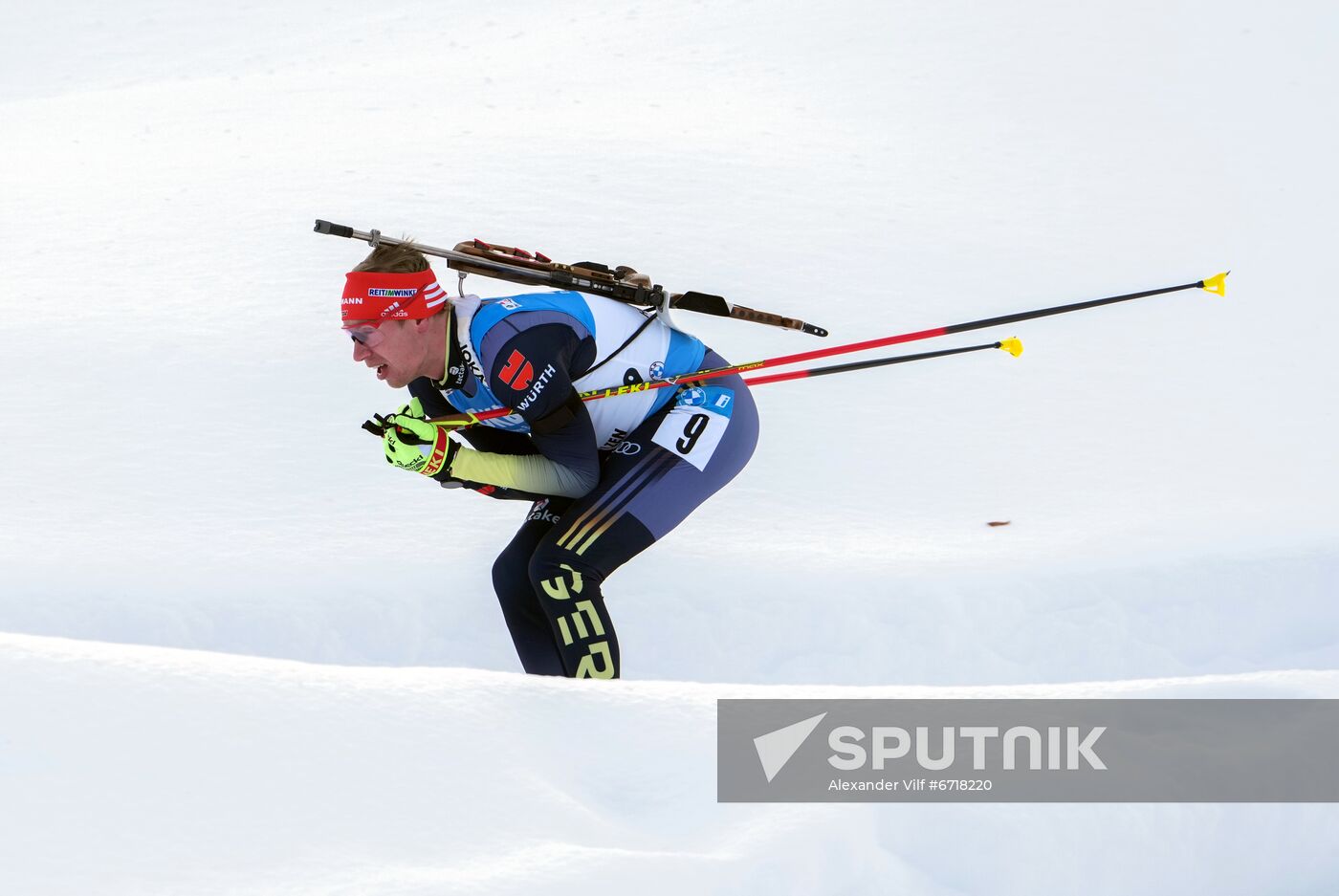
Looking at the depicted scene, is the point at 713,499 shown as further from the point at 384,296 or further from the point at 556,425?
the point at 384,296

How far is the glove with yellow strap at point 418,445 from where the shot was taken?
11.7ft

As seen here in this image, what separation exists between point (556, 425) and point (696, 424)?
18.1 inches

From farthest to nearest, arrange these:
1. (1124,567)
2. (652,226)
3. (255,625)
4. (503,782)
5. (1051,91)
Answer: (1051,91) < (652,226) < (1124,567) < (255,625) < (503,782)

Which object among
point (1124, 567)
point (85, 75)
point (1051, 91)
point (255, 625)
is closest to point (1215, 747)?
point (1124, 567)

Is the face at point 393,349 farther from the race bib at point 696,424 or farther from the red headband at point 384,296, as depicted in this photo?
the race bib at point 696,424

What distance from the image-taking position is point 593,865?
2719mm

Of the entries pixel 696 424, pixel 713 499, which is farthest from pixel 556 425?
pixel 713 499

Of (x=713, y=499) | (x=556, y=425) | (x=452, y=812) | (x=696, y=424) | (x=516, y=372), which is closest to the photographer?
(x=452, y=812)

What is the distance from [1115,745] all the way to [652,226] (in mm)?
5602

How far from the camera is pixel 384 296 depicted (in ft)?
11.9

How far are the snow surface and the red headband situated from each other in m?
0.85

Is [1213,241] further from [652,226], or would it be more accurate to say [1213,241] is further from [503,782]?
[503,782]

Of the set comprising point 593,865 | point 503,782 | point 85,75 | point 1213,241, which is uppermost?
point 85,75

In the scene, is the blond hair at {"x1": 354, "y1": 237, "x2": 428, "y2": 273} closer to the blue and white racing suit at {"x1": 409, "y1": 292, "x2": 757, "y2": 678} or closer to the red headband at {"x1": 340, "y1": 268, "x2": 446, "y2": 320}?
the red headband at {"x1": 340, "y1": 268, "x2": 446, "y2": 320}
